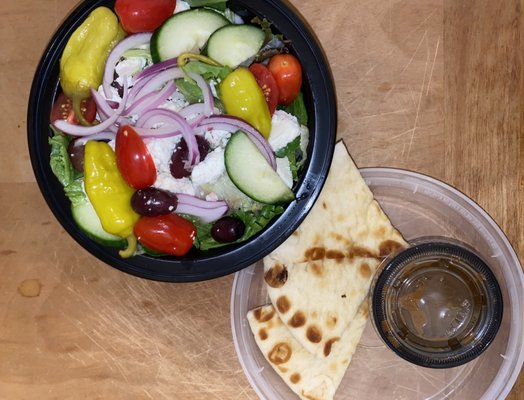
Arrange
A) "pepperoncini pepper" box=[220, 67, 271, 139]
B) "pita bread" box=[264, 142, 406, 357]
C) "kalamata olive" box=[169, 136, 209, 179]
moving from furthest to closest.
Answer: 1. "pita bread" box=[264, 142, 406, 357]
2. "kalamata olive" box=[169, 136, 209, 179]
3. "pepperoncini pepper" box=[220, 67, 271, 139]

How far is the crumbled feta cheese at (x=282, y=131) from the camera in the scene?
5.34 ft

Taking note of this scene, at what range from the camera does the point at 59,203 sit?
1.73 m

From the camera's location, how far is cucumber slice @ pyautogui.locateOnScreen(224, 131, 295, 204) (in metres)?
1.56

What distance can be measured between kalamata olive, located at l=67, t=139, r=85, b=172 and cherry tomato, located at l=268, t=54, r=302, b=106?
519 millimetres

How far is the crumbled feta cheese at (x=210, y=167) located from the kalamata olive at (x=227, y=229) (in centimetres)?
11

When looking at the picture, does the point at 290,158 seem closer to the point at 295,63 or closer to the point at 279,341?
the point at 295,63

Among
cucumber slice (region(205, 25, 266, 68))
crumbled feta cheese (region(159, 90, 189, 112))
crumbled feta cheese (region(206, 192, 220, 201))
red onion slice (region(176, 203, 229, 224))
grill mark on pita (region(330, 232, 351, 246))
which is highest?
cucumber slice (region(205, 25, 266, 68))

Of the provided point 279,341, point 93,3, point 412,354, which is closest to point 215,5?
point 93,3

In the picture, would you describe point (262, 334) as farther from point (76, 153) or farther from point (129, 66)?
point (129, 66)

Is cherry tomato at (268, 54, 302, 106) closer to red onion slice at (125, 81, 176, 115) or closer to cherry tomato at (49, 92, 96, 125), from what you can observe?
red onion slice at (125, 81, 176, 115)

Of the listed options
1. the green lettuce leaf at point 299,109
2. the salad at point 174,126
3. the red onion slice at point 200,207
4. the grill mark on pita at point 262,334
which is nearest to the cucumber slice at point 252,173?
the salad at point 174,126

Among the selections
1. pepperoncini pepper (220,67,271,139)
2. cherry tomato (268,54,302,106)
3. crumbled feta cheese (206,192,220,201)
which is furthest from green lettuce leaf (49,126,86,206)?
cherry tomato (268,54,302,106)

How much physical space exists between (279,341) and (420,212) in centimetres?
53

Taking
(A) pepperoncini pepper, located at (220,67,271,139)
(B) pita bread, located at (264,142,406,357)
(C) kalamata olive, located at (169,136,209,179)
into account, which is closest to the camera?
(A) pepperoncini pepper, located at (220,67,271,139)
